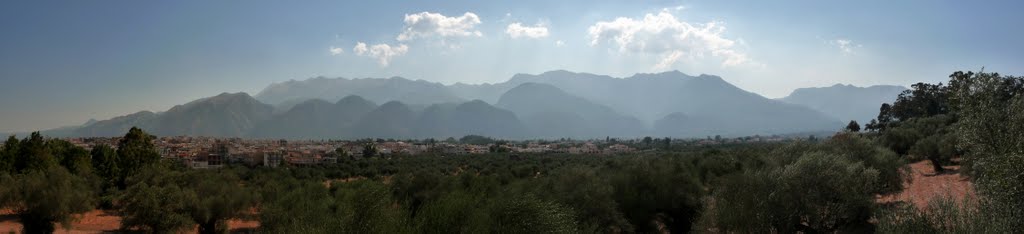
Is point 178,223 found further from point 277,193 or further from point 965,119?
point 965,119

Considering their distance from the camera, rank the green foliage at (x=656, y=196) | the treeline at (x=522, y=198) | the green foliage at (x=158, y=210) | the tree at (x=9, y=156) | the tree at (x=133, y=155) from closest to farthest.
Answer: the treeline at (x=522, y=198)
the green foliage at (x=656, y=196)
the green foliage at (x=158, y=210)
the tree at (x=9, y=156)
the tree at (x=133, y=155)

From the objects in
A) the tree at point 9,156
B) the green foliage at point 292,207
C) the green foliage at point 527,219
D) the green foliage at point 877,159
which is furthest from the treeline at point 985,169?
the tree at point 9,156

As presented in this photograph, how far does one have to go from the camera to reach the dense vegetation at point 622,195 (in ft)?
38.0

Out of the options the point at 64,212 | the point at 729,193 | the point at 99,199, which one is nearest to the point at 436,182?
the point at 729,193

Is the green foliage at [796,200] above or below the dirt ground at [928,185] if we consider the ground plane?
above

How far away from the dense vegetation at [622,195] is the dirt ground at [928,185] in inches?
47.4

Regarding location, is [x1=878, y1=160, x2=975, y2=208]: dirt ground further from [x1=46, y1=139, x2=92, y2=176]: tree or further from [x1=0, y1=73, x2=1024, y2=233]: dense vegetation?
[x1=46, y1=139, x2=92, y2=176]: tree

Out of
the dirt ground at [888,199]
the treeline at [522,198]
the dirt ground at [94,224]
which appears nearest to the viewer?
the treeline at [522,198]

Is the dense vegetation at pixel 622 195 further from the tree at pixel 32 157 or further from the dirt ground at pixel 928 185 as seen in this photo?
the dirt ground at pixel 928 185

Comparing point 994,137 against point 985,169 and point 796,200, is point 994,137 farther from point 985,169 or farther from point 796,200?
point 796,200

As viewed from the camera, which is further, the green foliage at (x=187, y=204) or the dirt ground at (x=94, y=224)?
the dirt ground at (x=94, y=224)

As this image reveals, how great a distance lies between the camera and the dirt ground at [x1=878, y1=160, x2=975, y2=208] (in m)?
25.5

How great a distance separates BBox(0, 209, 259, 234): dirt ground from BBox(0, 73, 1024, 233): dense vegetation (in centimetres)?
101

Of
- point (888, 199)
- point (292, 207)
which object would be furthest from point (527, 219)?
point (888, 199)
